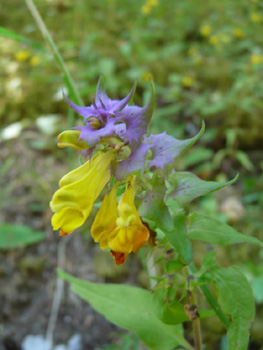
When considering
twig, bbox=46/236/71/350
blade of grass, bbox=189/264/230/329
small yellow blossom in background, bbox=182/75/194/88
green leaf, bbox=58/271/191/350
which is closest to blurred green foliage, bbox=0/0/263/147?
small yellow blossom in background, bbox=182/75/194/88

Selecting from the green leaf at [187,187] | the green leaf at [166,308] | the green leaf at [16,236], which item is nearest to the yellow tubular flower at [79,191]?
the green leaf at [187,187]

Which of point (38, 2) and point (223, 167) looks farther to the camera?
point (38, 2)

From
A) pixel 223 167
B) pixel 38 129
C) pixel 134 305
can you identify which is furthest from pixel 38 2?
pixel 134 305

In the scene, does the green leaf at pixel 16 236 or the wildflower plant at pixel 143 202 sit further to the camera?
the green leaf at pixel 16 236

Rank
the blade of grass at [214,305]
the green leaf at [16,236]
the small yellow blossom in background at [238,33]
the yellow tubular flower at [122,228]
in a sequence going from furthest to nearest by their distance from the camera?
the small yellow blossom in background at [238,33] → the green leaf at [16,236] → the blade of grass at [214,305] → the yellow tubular flower at [122,228]

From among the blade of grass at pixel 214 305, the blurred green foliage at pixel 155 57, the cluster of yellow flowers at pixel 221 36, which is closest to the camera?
the blade of grass at pixel 214 305

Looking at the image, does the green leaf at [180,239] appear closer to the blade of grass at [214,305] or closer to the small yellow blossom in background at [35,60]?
the blade of grass at [214,305]

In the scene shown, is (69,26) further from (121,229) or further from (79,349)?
(121,229)
